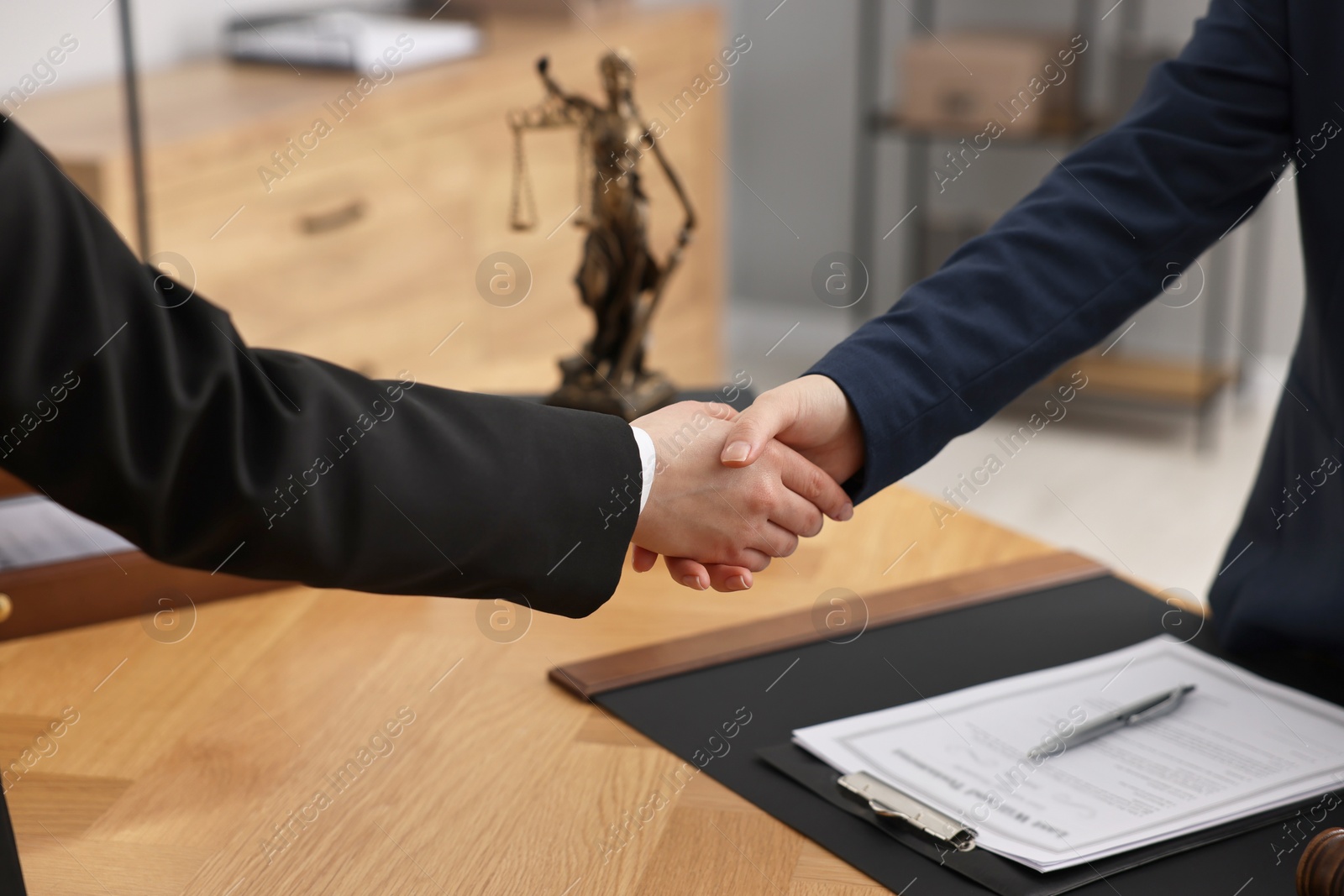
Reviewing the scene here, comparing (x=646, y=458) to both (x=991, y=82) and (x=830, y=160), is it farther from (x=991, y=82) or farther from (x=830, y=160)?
(x=830, y=160)

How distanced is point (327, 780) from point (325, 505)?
0.63 feet

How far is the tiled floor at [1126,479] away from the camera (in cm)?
297

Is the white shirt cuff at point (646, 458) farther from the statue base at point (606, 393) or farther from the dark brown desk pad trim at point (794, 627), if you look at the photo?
the statue base at point (606, 393)

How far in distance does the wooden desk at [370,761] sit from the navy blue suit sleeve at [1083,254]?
0.19m

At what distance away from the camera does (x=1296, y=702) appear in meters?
0.94

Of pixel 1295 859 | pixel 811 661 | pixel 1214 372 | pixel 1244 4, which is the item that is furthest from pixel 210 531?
pixel 1214 372

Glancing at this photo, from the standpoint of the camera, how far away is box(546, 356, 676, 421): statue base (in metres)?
1.46

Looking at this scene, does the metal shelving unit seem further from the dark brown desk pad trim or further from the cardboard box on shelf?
the dark brown desk pad trim

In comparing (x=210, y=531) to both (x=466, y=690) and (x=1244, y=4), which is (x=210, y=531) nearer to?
(x=466, y=690)

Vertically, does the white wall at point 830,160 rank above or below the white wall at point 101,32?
below

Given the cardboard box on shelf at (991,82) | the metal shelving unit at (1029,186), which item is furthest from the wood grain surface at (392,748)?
the metal shelving unit at (1029,186)

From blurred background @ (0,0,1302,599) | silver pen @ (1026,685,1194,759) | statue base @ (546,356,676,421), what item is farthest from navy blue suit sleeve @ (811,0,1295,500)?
blurred background @ (0,0,1302,599)

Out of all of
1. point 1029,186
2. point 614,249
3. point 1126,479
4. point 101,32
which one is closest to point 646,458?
point 614,249

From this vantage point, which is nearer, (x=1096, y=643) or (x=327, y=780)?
(x=327, y=780)
